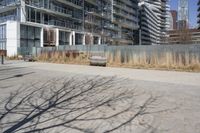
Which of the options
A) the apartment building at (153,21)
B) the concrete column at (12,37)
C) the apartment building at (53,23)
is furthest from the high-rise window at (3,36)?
the apartment building at (153,21)

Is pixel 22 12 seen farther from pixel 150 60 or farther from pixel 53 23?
pixel 150 60

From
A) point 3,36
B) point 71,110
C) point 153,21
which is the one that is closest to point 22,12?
point 3,36

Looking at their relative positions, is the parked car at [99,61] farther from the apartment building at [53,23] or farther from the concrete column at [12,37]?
the concrete column at [12,37]

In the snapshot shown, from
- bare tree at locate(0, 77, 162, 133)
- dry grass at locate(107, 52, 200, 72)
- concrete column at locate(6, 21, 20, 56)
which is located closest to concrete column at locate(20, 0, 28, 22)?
concrete column at locate(6, 21, 20, 56)

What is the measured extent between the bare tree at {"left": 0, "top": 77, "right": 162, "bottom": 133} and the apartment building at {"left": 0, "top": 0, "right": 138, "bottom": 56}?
3599 centimetres

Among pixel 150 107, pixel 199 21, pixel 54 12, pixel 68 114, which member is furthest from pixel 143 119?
pixel 199 21

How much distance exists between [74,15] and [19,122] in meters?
56.6

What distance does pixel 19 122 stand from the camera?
6.28 m

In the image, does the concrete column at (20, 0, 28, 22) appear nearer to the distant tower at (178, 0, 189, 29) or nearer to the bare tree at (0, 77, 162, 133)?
the bare tree at (0, 77, 162, 133)

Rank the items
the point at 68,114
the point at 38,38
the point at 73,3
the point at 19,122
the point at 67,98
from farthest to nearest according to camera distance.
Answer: the point at 73,3, the point at 38,38, the point at 67,98, the point at 68,114, the point at 19,122

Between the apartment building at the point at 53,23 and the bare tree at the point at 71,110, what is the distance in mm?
35986

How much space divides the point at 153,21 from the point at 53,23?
9916cm

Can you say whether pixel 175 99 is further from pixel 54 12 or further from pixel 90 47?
pixel 54 12

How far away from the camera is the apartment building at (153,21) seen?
12744 centimetres
